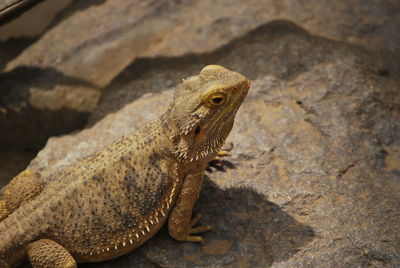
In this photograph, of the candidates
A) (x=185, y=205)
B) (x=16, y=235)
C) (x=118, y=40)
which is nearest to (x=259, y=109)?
(x=185, y=205)

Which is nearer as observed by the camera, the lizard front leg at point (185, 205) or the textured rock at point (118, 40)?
the lizard front leg at point (185, 205)

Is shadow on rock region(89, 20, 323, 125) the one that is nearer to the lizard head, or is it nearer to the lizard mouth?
the lizard head

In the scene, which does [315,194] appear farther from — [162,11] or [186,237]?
[162,11]

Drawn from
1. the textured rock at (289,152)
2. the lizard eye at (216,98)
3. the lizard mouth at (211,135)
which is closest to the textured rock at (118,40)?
the textured rock at (289,152)

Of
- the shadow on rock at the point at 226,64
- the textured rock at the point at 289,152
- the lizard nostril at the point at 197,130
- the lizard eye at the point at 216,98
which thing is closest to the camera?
the lizard eye at the point at 216,98

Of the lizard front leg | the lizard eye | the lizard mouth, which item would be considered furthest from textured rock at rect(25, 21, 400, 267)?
the lizard eye

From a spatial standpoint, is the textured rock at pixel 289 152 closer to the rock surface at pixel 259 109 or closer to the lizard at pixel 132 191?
the rock surface at pixel 259 109

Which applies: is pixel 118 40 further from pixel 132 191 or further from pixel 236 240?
pixel 236 240
